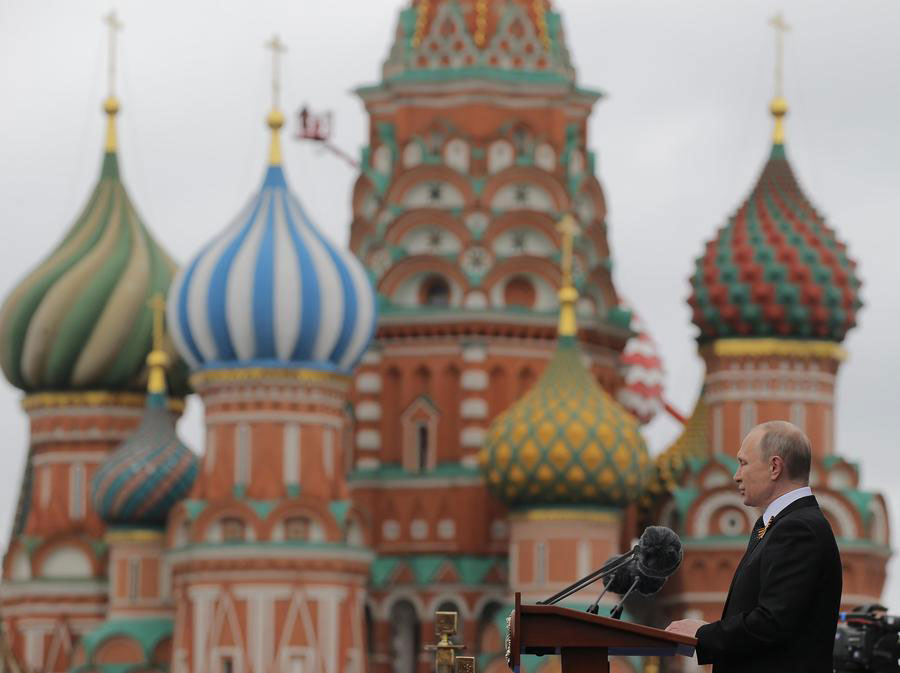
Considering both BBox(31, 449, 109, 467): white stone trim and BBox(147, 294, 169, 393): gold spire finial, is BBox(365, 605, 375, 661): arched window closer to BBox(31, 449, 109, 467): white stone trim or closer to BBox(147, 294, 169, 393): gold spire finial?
BBox(147, 294, 169, 393): gold spire finial

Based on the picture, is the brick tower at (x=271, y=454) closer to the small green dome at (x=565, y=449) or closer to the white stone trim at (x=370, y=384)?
the small green dome at (x=565, y=449)

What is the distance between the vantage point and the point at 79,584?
44.7 meters

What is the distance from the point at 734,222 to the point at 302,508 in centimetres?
773

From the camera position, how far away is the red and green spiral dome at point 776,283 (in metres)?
41.2

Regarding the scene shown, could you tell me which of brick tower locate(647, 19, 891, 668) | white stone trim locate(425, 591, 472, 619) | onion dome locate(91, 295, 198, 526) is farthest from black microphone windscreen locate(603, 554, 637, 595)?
onion dome locate(91, 295, 198, 526)

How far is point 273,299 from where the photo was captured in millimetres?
40250

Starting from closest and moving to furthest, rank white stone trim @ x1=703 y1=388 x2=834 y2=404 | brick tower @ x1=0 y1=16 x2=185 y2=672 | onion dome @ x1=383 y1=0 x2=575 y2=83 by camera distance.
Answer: white stone trim @ x1=703 y1=388 x2=834 y2=404 → onion dome @ x1=383 y1=0 x2=575 y2=83 → brick tower @ x1=0 y1=16 x2=185 y2=672

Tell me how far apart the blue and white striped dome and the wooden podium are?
105 ft

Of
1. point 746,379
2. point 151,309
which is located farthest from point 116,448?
point 746,379

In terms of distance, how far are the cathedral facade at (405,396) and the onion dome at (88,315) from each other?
0.16 ft

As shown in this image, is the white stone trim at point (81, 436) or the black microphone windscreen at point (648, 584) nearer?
the black microphone windscreen at point (648, 584)

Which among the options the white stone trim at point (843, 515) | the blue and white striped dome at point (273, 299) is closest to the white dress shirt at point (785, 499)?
the blue and white striped dome at point (273, 299)

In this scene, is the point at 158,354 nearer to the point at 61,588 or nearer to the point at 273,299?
the point at 61,588

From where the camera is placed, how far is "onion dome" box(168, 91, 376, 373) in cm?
4025
